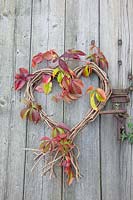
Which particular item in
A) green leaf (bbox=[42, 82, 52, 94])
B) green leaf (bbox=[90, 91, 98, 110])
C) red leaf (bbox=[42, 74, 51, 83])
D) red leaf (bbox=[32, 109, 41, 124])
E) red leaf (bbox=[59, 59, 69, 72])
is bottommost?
red leaf (bbox=[32, 109, 41, 124])

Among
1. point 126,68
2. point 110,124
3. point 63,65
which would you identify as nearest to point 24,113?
point 63,65

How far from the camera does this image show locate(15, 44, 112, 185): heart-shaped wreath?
134 cm

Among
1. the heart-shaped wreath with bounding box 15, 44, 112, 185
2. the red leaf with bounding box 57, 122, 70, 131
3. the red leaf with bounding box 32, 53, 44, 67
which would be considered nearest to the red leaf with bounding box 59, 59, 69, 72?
the heart-shaped wreath with bounding box 15, 44, 112, 185

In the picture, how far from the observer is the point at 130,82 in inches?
56.0

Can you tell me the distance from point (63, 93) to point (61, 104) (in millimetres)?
67

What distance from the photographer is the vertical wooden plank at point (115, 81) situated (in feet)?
→ 4.44

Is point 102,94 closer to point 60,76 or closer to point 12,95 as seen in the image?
point 60,76

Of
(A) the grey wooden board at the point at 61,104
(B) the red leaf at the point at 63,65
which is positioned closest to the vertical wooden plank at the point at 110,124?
(A) the grey wooden board at the point at 61,104

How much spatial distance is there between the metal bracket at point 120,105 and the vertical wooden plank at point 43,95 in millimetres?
226

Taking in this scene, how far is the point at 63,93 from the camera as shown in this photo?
1.39m

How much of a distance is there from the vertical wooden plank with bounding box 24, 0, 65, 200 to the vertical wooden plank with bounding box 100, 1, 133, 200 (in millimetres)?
190

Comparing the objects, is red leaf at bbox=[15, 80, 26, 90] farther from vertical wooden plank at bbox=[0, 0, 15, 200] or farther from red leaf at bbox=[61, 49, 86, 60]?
red leaf at bbox=[61, 49, 86, 60]

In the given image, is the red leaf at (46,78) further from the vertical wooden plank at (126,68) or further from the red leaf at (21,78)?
the vertical wooden plank at (126,68)

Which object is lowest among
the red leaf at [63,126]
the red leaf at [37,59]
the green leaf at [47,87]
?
the red leaf at [63,126]
